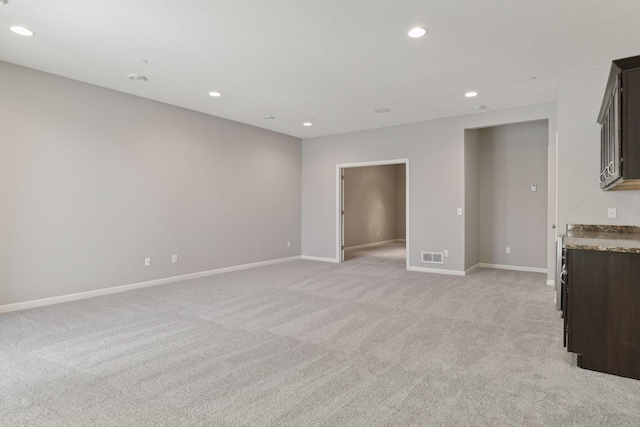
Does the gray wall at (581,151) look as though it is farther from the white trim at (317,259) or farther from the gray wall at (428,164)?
the white trim at (317,259)

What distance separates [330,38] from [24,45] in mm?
3076

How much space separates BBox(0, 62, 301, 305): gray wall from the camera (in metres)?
4.13

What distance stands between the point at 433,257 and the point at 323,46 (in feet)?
14.3

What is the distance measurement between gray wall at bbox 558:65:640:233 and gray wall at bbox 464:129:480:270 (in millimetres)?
2140

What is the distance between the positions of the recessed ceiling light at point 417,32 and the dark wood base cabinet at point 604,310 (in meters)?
2.22

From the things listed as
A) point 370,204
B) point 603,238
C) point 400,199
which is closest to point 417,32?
point 603,238

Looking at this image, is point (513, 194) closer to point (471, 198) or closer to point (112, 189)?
point (471, 198)

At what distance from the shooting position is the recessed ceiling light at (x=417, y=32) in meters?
3.18

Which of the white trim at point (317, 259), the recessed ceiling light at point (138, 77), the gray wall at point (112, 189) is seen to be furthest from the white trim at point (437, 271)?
the recessed ceiling light at point (138, 77)

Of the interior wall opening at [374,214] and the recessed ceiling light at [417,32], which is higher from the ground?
the recessed ceiling light at [417,32]

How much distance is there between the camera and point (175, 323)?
11.9 ft

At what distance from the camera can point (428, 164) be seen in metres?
6.57

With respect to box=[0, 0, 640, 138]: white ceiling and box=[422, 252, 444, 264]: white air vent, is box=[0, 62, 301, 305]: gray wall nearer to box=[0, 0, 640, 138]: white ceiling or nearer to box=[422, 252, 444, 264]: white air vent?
box=[0, 0, 640, 138]: white ceiling

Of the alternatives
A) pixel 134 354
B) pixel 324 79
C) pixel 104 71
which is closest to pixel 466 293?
pixel 324 79
